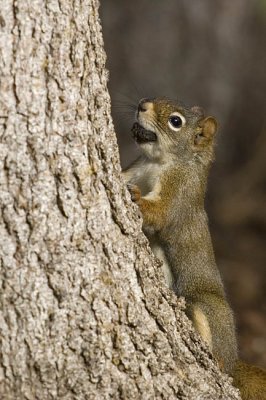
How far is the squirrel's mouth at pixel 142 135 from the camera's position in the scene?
556cm

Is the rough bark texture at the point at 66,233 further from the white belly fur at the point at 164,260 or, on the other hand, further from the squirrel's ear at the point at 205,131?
the squirrel's ear at the point at 205,131

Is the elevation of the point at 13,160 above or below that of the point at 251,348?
below

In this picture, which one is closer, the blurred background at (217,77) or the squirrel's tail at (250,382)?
the squirrel's tail at (250,382)

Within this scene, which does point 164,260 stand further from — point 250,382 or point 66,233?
point 66,233

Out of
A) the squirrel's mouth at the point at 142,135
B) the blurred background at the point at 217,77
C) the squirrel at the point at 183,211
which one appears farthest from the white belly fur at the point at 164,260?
the blurred background at the point at 217,77

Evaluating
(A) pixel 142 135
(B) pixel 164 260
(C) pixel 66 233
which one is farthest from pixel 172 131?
(C) pixel 66 233

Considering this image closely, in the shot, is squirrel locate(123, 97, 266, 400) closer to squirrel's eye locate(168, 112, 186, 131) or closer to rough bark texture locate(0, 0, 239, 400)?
squirrel's eye locate(168, 112, 186, 131)

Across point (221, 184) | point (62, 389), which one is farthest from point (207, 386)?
point (221, 184)

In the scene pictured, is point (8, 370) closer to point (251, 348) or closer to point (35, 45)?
point (35, 45)

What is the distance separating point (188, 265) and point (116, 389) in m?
1.68

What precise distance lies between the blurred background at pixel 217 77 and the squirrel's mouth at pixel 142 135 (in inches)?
192

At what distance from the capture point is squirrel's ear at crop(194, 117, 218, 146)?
5.75m

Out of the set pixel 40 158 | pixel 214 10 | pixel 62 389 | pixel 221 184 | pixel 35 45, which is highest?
pixel 214 10

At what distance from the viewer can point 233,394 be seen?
460 cm
